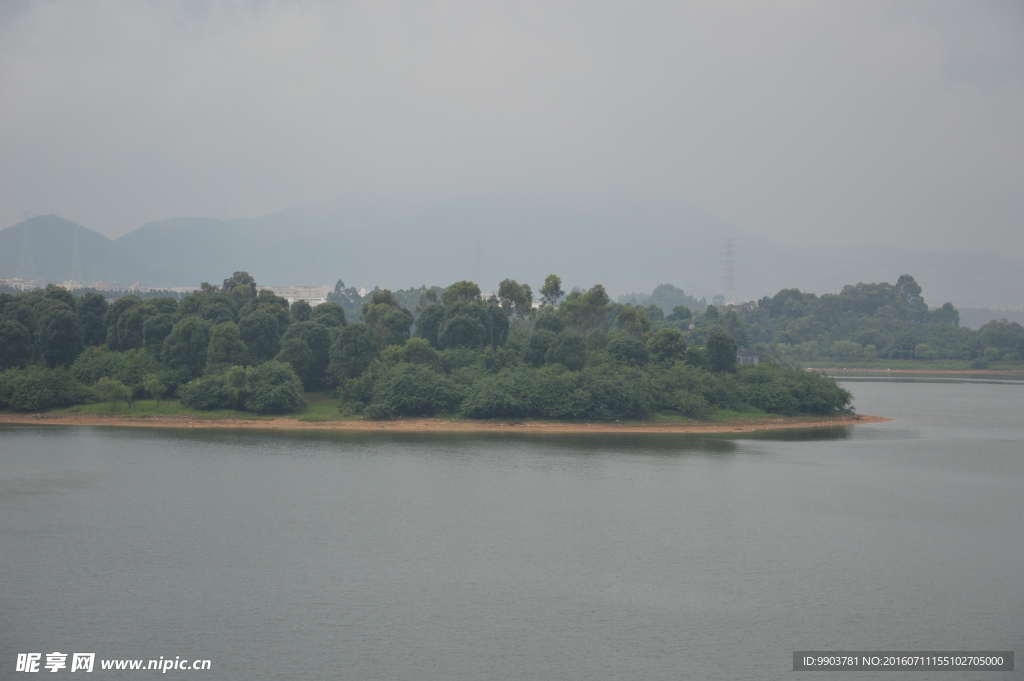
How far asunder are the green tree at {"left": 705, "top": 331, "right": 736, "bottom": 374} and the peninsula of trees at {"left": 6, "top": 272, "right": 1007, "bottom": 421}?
89mm

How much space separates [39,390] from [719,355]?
152ft

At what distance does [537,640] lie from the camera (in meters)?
17.2

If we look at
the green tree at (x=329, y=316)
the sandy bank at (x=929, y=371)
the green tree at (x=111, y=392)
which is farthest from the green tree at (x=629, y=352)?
the sandy bank at (x=929, y=371)

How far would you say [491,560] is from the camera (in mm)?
22016

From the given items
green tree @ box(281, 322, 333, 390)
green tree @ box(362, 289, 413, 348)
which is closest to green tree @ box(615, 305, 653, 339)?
green tree @ box(362, 289, 413, 348)

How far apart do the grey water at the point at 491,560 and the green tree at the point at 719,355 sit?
22085 millimetres

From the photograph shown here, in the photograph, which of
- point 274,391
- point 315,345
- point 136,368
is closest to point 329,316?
point 315,345

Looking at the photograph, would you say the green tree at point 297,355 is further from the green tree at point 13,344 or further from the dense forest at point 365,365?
the green tree at point 13,344

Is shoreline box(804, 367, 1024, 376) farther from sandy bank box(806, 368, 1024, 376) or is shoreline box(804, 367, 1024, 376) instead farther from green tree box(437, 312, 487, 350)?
green tree box(437, 312, 487, 350)

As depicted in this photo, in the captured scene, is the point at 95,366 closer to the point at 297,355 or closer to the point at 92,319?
the point at 92,319

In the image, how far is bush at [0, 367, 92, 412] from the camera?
46750 mm

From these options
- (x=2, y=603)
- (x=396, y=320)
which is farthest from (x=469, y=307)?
(x=2, y=603)

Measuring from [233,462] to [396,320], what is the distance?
25954mm

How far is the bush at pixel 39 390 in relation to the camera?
46750 millimetres
